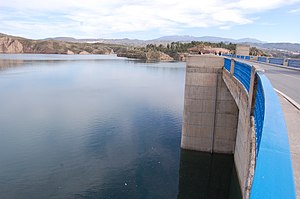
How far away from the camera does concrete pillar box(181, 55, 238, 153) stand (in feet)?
65.5

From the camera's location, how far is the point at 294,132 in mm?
5867

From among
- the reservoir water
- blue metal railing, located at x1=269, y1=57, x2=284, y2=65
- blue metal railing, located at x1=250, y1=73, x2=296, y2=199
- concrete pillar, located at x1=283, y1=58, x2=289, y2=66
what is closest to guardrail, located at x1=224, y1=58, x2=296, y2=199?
blue metal railing, located at x1=250, y1=73, x2=296, y2=199

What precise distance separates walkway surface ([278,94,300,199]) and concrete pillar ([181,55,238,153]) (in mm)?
10449

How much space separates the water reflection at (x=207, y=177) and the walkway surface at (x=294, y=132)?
29.8 feet

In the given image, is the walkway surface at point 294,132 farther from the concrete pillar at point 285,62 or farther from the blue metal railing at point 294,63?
the concrete pillar at point 285,62

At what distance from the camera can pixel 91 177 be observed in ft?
56.0

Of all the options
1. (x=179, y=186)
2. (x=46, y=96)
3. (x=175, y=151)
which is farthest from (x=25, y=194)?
(x=46, y=96)

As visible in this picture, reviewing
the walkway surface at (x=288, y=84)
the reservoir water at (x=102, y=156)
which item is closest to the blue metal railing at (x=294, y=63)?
the walkway surface at (x=288, y=84)

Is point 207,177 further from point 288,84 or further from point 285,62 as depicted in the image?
point 285,62

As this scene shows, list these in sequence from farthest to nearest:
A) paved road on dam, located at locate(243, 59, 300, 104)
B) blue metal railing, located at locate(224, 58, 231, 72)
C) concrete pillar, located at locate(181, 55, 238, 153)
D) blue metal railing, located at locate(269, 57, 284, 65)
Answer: blue metal railing, located at locate(269, 57, 284, 65) → concrete pillar, located at locate(181, 55, 238, 153) → blue metal railing, located at locate(224, 58, 231, 72) → paved road on dam, located at locate(243, 59, 300, 104)

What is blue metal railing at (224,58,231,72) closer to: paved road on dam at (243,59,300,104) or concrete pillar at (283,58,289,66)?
paved road on dam at (243,59,300,104)

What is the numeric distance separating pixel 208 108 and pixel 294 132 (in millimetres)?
14486

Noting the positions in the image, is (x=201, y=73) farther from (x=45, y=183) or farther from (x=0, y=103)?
(x=0, y=103)

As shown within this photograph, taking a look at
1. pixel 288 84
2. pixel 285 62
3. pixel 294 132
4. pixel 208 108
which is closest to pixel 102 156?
pixel 208 108
